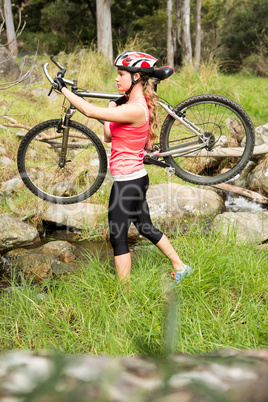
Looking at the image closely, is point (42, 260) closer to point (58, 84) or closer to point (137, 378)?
point (58, 84)

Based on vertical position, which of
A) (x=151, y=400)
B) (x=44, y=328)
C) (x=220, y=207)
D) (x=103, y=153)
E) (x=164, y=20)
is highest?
(x=164, y=20)

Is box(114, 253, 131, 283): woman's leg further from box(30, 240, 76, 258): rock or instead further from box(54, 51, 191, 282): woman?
box(30, 240, 76, 258): rock

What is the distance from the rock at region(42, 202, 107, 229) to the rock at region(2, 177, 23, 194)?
0.59 meters

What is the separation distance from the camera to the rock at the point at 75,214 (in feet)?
15.4

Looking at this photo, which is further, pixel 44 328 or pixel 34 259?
pixel 34 259

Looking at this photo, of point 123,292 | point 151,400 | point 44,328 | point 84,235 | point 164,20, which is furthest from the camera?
point 164,20

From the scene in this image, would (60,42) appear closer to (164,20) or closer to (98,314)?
(164,20)

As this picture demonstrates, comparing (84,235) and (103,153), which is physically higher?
(103,153)

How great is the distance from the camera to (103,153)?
3205mm

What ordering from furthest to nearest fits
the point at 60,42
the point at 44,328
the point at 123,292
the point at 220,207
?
the point at 60,42, the point at 220,207, the point at 123,292, the point at 44,328

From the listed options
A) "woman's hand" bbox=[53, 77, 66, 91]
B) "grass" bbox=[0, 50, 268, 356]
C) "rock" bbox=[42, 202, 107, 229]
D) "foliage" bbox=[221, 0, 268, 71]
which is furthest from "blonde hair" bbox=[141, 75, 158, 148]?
"foliage" bbox=[221, 0, 268, 71]

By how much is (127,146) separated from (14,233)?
7.31 feet

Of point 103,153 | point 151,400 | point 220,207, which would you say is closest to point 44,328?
point 103,153

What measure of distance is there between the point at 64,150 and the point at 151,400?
3.03m
